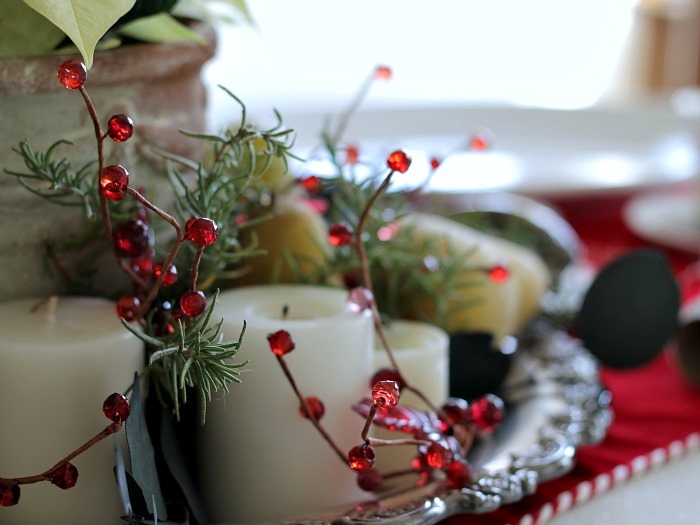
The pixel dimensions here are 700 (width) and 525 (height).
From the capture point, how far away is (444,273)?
17.3 inches

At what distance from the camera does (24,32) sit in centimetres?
30

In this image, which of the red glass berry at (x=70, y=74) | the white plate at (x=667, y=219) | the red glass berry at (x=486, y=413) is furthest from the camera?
the white plate at (x=667, y=219)

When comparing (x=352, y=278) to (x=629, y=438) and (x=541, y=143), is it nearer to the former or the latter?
(x=629, y=438)

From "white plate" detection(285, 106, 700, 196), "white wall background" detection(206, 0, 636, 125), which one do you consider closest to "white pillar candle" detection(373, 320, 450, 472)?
"white plate" detection(285, 106, 700, 196)

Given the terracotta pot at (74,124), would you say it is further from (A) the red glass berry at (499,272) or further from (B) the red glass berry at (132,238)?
(A) the red glass berry at (499,272)

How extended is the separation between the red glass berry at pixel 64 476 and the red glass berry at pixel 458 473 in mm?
134

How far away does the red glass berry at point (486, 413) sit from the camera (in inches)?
14.2

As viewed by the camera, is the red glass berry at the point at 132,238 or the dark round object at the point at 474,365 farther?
the dark round object at the point at 474,365

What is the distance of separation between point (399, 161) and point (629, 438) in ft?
0.78

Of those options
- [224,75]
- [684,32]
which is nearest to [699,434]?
[224,75]

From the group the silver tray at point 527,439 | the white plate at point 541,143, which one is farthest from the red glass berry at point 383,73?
the white plate at point 541,143

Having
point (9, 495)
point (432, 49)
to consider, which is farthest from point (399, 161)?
point (432, 49)

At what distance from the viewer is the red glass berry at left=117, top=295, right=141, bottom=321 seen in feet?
0.99

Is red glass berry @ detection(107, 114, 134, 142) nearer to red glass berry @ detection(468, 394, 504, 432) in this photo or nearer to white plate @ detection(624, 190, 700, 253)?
red glass berry @ detection(468, 394, 504, 432)
